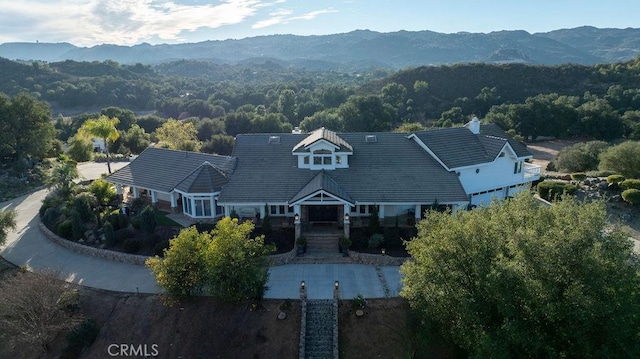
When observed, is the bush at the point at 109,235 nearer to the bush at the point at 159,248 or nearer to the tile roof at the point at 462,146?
the bush at the point at 159,248

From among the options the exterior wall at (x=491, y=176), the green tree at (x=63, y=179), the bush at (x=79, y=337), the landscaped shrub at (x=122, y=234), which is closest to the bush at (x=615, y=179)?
the exterior wall at (x=491, y=176)

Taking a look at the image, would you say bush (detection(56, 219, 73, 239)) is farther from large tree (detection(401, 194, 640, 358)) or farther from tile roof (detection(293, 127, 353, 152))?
large tree (detection(401, 194, 640, 358))

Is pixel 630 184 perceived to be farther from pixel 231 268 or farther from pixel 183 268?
pixel 183 268

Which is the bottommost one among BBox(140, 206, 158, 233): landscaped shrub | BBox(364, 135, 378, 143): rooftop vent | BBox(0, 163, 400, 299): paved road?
BBox(0, 163, 400, 299): paved road

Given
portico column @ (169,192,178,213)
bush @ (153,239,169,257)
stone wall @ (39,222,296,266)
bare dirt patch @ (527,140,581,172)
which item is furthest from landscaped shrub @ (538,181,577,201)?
portico column @ (169,192,178,213)

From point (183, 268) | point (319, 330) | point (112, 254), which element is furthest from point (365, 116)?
point (183, 268)

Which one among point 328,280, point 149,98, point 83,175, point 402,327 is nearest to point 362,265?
point 328,280
